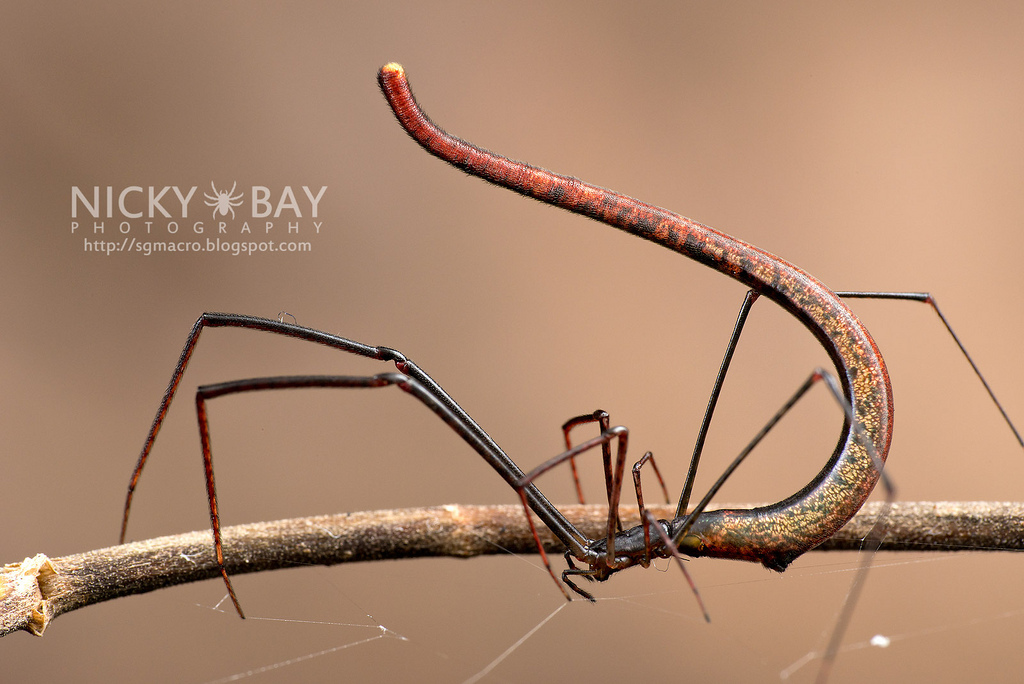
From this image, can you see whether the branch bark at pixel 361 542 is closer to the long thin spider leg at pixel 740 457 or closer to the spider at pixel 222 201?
the long thin spider leg at pixel 740 457

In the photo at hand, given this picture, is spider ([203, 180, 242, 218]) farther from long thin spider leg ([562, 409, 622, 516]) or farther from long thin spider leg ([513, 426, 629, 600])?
long thin spider leg ([513, 426, 629, 600])

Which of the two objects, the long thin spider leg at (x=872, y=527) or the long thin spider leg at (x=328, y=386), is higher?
the long thin spider leg at (x=328, y=386)

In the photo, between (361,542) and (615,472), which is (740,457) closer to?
(615,472)

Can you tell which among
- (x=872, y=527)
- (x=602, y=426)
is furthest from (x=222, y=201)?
(x=872, y=527)

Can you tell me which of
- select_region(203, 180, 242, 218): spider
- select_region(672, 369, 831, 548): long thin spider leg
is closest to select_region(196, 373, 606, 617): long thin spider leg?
select_region(672, 369, 831, 548): long thin spider leg

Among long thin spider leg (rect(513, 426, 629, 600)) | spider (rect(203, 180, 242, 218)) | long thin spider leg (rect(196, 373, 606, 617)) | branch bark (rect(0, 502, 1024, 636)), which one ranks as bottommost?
branch bark (rect(0, 502, 1024, 636))

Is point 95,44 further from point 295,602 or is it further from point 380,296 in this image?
point 295,602

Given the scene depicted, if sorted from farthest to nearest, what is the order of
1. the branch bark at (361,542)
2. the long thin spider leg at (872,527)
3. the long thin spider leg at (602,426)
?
the long thin spider leg at (602,426) < the branch bark at (361,542) < the long thin spider leg at (872,527)

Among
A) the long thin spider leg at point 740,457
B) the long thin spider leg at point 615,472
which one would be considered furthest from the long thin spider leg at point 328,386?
the long thin spider leg at point 740,457
